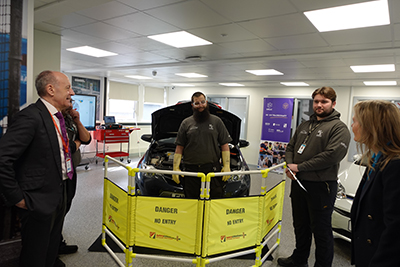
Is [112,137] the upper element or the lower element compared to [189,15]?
lower

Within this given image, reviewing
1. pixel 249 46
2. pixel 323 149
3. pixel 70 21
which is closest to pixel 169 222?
pixel 323 149

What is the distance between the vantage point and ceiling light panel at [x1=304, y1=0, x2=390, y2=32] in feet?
8.15

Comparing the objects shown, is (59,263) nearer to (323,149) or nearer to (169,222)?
(169,222)

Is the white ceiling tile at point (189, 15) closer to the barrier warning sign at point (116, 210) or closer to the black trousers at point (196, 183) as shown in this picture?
the black trousers at point (196, 183)

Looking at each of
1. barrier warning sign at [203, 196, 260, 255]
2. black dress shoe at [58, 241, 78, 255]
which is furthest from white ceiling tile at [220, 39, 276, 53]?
black dress shoe at [58, 241, 78, 255]

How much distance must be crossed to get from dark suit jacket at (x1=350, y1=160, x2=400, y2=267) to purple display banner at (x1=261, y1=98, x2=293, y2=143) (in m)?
6.57

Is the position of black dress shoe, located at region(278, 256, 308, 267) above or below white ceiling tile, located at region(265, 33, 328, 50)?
below

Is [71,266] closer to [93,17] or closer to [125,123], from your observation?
[93,17]

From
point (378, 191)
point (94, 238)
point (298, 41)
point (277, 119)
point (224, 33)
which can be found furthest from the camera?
point (277, 119)

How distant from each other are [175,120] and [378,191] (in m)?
3.14

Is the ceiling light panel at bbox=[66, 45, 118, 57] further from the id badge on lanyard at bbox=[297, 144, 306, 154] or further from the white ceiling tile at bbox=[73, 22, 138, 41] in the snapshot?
Result: the id badge on lanyard at bbox=[297, 144, 306, 154]

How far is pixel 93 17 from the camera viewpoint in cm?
321

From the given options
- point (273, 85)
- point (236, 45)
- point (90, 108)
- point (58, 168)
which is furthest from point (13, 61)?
point (273, 85)

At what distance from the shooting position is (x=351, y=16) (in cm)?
271
